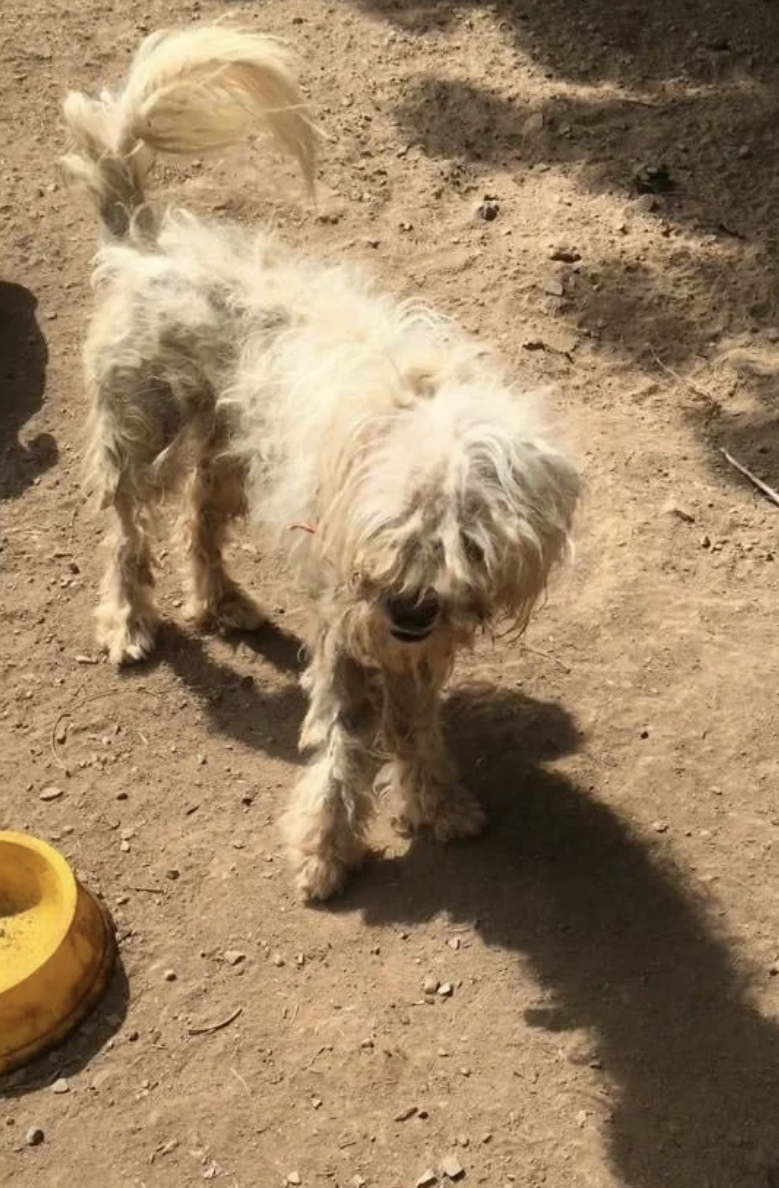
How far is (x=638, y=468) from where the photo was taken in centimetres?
522

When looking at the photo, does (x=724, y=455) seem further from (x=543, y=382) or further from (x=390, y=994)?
(x=390, y=994)

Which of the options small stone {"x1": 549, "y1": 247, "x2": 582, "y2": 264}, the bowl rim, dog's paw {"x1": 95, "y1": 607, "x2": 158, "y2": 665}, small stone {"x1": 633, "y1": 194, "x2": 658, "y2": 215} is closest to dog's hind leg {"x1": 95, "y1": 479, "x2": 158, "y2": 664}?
dog's paw {"x1": 95, "y1": 607, "x2": 158, "y2": 665}

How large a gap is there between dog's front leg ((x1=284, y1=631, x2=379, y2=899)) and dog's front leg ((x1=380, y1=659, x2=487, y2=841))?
0.09 m

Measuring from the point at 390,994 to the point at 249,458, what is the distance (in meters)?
1.55

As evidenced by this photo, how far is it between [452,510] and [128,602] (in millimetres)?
2090

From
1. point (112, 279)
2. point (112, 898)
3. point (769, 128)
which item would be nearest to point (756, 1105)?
point (112, 898)

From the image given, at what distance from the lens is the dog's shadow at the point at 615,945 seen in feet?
11.1

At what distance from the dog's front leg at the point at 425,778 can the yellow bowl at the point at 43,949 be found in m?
0.95

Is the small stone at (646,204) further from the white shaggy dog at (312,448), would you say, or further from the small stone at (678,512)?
the white shaggy dog at (312,448)

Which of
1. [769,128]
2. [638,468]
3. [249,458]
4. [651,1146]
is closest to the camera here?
[651,1146]

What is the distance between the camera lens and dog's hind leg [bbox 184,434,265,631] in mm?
4395

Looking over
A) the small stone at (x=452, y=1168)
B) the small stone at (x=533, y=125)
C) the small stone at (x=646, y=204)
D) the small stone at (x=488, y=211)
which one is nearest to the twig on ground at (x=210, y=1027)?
the small stone at (x=452, y=1168)

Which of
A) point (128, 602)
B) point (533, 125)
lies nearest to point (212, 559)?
point (128, 602)

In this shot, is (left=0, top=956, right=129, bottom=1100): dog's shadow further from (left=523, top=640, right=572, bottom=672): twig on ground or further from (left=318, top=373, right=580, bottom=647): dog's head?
(left=523, top=640, right=572, bottom=672): twig on ground
